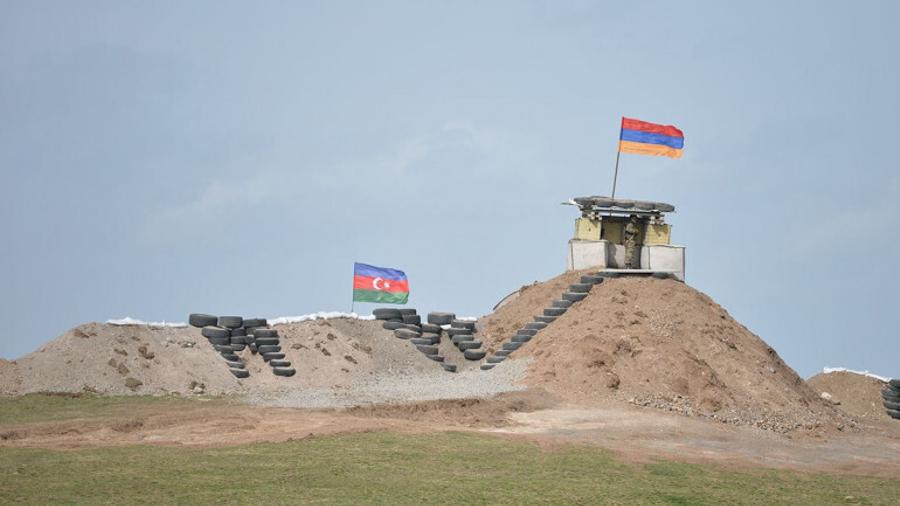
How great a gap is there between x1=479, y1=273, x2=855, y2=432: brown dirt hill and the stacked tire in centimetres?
720

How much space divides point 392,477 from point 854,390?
31868mm

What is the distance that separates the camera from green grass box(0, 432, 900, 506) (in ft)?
63.6

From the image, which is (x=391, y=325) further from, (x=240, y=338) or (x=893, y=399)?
(x=893, y=399)

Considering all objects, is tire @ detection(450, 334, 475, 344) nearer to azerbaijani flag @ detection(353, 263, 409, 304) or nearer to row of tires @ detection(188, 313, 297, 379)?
azerbaijani flag @ detection(353, 263, 409, 304)

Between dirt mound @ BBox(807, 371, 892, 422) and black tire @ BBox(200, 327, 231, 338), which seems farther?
dirt mound @ BBox(807, 371, 892, 422)

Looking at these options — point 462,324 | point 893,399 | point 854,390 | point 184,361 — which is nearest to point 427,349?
point 462,324

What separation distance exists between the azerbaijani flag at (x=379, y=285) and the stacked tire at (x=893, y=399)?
1980cm

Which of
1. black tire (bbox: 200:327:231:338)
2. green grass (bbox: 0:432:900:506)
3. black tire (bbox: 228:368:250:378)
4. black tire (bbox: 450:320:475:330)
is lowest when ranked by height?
green grass (bbox: 0:432:900:506)

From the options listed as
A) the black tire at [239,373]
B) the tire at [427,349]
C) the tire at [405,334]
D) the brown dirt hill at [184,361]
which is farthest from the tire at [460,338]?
the black tire at [239,373]

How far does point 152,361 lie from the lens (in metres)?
36.7

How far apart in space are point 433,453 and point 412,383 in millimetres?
13219

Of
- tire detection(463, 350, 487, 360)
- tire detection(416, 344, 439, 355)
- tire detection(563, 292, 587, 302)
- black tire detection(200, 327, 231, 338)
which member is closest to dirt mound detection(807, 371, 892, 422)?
tire detection(563, 292, 587, 302)

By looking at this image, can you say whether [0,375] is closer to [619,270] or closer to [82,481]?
Answer: [82,481]

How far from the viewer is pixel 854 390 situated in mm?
47000
